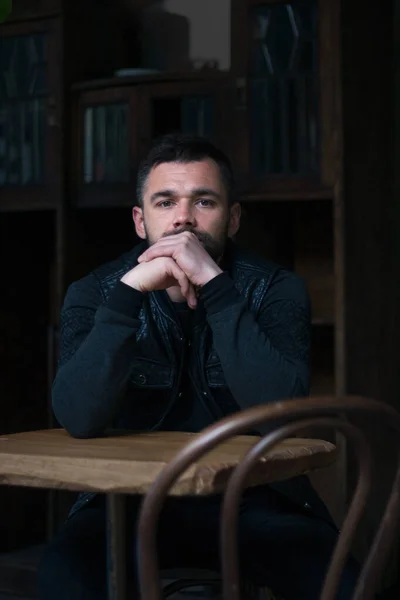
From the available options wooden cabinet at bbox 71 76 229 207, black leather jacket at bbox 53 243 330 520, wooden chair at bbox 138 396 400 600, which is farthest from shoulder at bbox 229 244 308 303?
wooden cabinet at bbox 71 76 229 207

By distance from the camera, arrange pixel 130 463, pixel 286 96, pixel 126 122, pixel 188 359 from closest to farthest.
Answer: pixel 130 463 < pixel 188 359 < pixel 286 96 < pixel 126 122

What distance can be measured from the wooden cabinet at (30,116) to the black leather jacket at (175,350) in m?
1.26

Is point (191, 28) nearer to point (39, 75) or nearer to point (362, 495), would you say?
point (39, 75)

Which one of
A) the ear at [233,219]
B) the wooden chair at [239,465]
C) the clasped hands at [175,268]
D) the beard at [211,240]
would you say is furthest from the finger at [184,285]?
the wooden chair at [239,465]

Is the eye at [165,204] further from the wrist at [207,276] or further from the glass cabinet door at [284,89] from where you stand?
the glass cabinet door at [284,89]

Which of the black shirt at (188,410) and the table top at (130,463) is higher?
the table top at (130,463)

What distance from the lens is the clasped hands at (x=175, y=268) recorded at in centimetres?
195

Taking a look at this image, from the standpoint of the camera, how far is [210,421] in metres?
2.01

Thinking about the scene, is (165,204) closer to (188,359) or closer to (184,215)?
(184,215)

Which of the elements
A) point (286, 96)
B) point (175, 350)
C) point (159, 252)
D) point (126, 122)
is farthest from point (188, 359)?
point (126, 122)

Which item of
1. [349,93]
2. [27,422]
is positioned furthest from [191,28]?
[27,422]

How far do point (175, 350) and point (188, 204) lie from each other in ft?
1.01

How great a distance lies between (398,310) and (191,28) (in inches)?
49.4

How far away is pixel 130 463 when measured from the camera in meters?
1.32
